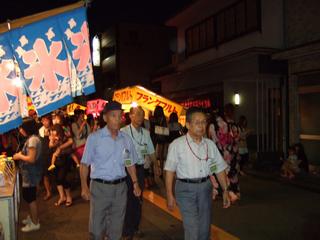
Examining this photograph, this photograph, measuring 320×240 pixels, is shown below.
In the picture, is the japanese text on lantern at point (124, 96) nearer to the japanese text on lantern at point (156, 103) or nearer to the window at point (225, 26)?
the japanese text on lantern at point (156, 103)

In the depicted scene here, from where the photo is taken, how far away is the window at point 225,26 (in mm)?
15391

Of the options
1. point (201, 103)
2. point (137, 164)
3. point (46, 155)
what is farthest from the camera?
point (201, 103)

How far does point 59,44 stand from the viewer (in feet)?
16.5

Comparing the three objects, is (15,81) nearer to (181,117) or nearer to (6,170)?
(6,170)

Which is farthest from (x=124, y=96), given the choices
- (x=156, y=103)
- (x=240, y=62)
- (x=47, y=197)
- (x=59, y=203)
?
(x=59, y=203)

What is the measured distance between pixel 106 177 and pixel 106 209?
1.39 ft

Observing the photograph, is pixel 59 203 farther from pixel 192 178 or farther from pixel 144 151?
pixel 192 178

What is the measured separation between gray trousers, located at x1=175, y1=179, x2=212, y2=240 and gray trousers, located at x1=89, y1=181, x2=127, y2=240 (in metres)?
0.82

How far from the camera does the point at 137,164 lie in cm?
657

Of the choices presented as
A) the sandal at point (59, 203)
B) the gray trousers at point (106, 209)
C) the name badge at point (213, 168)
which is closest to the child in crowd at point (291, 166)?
the sandal at point (59, 203)

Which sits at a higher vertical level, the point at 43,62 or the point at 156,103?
the point at 43,62

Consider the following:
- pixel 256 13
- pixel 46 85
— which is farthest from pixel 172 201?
pixel 256 13

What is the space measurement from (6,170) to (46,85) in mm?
2668

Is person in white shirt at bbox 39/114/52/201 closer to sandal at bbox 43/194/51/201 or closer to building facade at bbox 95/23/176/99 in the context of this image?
sandal at bbox 43/194/51/201
